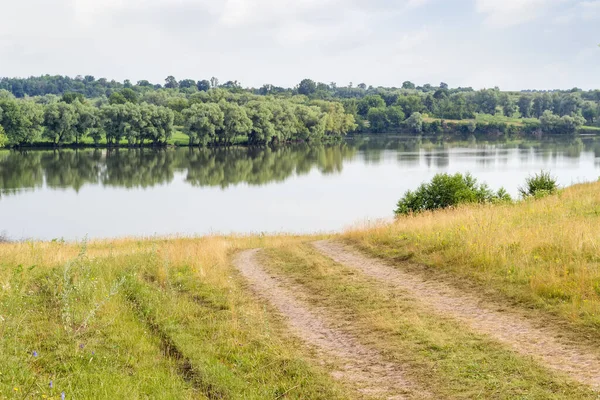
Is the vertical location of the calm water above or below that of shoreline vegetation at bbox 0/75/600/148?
below

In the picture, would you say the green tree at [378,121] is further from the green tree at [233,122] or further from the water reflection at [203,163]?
the green tree at [233,122]

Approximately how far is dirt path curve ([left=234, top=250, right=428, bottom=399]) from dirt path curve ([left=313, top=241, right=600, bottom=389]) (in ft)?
6.36

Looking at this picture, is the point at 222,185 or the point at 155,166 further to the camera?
the point at 155,166

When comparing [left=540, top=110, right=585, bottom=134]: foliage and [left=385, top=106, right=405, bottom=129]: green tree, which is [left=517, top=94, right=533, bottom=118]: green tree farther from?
[left=385, top=106, right=405, bottom=129]: green tree

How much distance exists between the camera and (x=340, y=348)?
8.60m

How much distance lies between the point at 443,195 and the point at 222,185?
36.5m

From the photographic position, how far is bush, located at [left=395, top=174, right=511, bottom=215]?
2612 cm

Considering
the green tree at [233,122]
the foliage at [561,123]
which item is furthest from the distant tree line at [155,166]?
the foliage at [561,123]

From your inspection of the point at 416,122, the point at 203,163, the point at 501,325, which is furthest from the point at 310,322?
the point at 416,122

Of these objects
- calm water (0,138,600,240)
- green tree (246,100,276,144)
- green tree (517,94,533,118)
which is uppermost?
green tree (517,94,533,118)

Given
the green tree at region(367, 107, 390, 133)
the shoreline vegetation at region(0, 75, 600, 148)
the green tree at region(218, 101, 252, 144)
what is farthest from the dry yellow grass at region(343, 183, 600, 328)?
the green tree at region(367, 107, 390, 133)

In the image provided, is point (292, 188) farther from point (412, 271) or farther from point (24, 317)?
point (24, 317)

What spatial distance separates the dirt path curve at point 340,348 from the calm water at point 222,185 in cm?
2341

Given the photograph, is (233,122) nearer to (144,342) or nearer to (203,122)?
(203,122)
